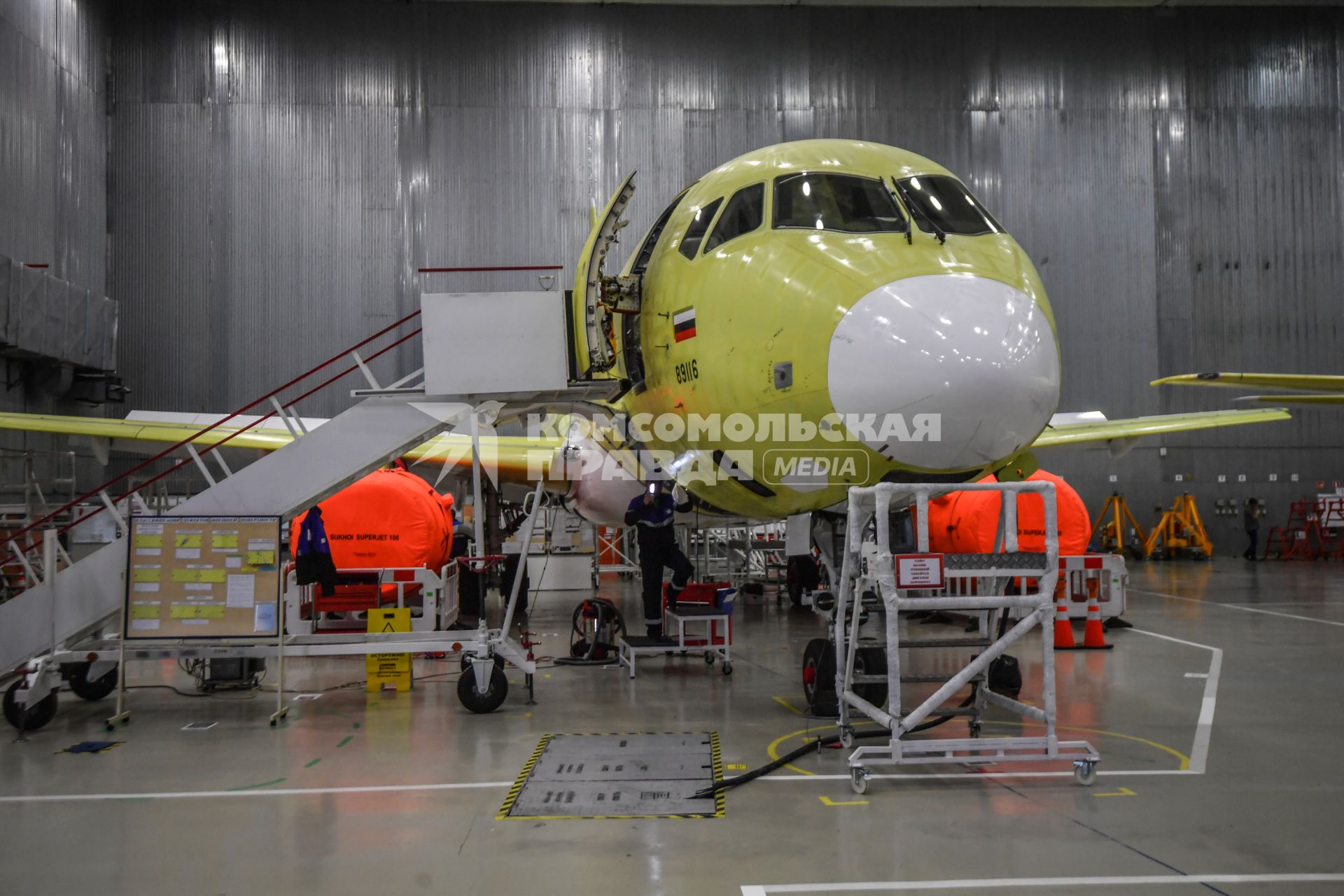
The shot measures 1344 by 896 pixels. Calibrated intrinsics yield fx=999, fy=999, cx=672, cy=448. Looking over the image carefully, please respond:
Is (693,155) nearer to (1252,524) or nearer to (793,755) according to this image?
(1252,524)

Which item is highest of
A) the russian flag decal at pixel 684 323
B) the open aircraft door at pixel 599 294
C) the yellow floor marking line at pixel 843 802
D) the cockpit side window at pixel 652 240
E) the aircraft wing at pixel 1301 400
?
the cockpit side window at pixel 652 240

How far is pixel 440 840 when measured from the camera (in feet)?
15.4

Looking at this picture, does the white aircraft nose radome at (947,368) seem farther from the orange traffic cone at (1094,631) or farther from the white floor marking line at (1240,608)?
the white floor marking line at (1240,608)

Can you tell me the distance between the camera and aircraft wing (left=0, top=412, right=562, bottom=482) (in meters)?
12.9

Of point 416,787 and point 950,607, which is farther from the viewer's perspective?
point 416,787

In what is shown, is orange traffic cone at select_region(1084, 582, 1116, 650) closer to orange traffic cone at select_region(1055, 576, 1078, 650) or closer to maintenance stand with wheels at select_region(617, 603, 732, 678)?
orange traffic cone at select_region(1055, 576, 1078, 650)

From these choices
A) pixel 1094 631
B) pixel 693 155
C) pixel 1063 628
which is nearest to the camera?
pixel 1094 631

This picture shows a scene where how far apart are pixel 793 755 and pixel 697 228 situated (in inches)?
152

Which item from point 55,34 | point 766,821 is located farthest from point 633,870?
point 55,34

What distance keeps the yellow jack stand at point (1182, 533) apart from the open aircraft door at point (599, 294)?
82.2 ft

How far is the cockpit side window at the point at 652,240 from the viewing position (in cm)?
866

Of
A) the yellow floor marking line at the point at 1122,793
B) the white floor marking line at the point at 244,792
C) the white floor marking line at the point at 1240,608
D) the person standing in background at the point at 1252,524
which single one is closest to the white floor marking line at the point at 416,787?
the white floor marking line at the point at 244,792

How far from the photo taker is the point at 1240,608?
1588 centimetres

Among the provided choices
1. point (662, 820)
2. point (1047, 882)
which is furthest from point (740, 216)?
point (1047, 882)
